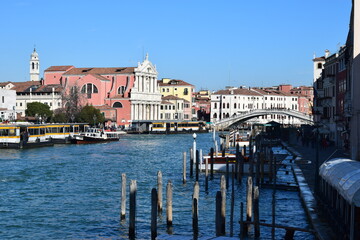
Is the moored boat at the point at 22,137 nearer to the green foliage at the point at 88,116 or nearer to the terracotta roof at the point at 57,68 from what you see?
the green foliage at the point at 88,116

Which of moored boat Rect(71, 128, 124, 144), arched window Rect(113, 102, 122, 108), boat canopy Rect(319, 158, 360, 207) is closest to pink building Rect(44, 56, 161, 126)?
arched window Rect(113, 102, 122, 108)

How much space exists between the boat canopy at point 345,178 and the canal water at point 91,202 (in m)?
1.31

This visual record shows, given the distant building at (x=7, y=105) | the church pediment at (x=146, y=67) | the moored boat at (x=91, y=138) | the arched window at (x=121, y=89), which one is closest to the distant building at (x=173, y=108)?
the church pediment at (x=146, y=67)

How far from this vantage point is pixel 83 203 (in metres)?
14.7

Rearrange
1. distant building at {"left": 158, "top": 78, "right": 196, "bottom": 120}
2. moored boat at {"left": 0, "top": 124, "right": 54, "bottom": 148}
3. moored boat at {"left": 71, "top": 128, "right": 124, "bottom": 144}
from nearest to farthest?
moored boat at {"left": 0, "top": 124, "right": 54, "bottom": 148} → moored boat at {"left": 71, "top": 128, "right": 124, "bottom": 144} → distant building at {"left": 158, "top": 78, "right": 196, "bottom": 120}

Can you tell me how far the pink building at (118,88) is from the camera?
204ft

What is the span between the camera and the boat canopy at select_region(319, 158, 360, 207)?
745cm

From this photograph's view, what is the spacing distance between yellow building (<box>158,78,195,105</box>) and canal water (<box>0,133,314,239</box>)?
5170 cm

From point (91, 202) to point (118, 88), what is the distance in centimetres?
5036

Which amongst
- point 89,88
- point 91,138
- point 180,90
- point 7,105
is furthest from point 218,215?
point 180,90

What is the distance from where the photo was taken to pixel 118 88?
64.8m

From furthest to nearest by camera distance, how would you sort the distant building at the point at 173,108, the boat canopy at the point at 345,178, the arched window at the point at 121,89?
the distant building at the point at 173,108, the arched window at the point at 121,89, the boat canopy at the point at 345,178

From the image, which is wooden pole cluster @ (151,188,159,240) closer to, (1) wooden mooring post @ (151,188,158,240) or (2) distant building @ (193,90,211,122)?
(1) wooden mooring post @ (151,188,158,240)

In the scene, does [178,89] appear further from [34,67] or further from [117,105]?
[34,67]
